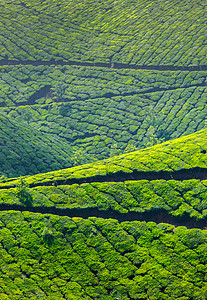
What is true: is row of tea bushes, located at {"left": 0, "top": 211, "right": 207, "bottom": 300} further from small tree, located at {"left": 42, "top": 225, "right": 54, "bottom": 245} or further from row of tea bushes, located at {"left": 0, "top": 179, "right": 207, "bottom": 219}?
row of tea bushes, located at {"left": 0, "top": 179, "right": 207, "bottom": 219}

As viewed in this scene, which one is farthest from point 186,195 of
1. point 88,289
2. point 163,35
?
point 163,35

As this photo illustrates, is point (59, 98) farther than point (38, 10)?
No

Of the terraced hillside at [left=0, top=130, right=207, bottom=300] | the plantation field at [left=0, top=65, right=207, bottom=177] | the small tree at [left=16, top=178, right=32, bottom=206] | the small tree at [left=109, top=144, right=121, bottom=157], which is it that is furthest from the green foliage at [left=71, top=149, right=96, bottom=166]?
the small tree at [left=16, top=178, right=32, bottom=206]

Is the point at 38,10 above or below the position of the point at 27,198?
above

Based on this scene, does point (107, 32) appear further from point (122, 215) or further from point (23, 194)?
point (122, 215)

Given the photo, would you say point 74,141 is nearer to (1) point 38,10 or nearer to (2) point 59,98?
(2) point 59,98

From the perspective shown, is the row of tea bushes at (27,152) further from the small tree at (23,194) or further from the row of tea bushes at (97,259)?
the row of tea bushes at (97,259)

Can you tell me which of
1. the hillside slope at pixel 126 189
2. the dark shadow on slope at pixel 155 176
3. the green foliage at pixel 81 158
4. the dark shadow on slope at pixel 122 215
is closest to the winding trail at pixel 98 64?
the green foliage at pixel 81 158
